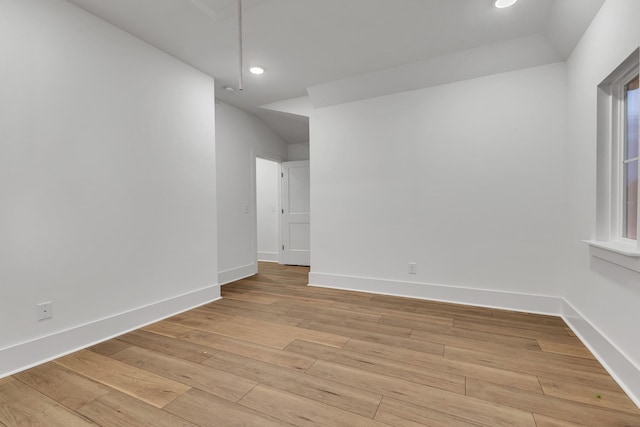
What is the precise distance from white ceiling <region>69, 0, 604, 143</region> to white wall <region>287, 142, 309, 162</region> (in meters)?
2.23

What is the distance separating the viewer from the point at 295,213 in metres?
5.47

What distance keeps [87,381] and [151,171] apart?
67.3 inches

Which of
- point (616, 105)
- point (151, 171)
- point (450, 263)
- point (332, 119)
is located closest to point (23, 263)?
point (151, 171)

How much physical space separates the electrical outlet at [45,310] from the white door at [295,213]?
12.2 feet

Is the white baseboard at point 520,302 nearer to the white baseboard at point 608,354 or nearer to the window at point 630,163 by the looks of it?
the white baseboard at point 608,354

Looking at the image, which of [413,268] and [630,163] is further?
[413,268]

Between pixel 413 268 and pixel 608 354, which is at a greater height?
pixel 413 268

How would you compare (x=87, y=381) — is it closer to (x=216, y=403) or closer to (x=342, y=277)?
(x=216, y=403)

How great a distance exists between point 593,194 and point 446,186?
122 centimetres

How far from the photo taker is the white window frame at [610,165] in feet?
6.58

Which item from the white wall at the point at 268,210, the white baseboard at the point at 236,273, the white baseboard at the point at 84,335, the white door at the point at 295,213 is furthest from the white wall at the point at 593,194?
the white wall at the point at 268,210

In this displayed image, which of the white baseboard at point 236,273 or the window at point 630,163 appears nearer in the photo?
the window at point 630,163

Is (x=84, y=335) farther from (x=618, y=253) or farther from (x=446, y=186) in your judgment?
(x=618, y=253)

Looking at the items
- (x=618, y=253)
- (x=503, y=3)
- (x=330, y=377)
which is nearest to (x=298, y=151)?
(x=503, y=3)
